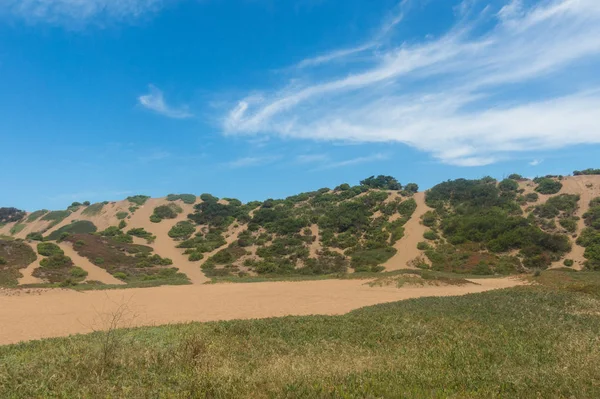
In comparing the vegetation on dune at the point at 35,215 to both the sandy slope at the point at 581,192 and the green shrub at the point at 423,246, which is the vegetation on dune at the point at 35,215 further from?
the sandy slope at the point at 581,192

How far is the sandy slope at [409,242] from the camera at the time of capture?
52.2m

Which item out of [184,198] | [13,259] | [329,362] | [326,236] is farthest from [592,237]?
[184,198]

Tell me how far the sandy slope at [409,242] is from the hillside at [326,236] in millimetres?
144

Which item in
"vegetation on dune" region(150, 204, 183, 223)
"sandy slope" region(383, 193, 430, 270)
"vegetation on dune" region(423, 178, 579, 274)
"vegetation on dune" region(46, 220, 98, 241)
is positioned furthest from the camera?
"vegetation on dune" region(150, 204, 183, 223)

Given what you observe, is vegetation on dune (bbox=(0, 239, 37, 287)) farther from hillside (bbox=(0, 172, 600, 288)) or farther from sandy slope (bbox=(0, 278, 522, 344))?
sandy slope (bbox=(0, 278, 522, 344))

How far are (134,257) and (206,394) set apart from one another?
5261 cm

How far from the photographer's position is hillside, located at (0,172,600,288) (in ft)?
154

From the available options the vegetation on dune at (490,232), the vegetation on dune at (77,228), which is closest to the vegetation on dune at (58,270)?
the vegetation on dune at (77,228)

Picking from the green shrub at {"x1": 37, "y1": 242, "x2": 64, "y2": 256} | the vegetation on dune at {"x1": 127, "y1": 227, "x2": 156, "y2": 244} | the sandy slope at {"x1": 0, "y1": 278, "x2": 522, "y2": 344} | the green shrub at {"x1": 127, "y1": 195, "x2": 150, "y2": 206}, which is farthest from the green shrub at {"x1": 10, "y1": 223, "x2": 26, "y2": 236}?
the sandy slope at {"x1": 0, "y1": 278, "x2": 522, "y2": 344}

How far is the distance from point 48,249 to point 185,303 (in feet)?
111

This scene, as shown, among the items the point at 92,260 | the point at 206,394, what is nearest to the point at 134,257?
the point at 92,260

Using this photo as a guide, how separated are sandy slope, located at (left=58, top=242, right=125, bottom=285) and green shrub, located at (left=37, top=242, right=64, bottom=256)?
1037mm

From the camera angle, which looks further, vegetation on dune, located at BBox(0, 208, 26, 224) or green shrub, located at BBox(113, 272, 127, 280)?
vegetation on dune, located at BBox(0, 208, 26, 224)

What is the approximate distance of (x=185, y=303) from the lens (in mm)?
24328
